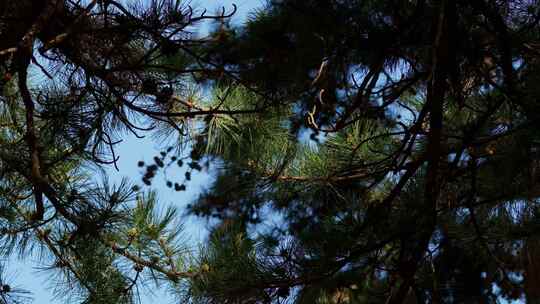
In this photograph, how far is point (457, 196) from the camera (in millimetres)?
1901

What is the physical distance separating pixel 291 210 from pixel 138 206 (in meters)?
0.71

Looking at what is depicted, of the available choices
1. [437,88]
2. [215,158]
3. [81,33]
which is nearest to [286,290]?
[437,88]

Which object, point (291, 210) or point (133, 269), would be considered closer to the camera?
point (133, 269)

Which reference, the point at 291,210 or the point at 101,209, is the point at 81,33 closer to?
the point at 101,209

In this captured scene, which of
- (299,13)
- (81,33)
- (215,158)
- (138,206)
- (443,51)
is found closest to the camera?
(443,51)

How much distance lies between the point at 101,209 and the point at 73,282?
0.41m

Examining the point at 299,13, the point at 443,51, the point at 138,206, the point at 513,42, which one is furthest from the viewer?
Result: the point at 138,206

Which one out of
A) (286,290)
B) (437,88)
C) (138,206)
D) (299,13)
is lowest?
(286,290)

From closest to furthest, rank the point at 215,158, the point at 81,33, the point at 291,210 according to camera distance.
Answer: the point at 81,33
the point at 215,158
the point at 291,210

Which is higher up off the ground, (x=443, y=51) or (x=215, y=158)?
(x=215, y=158)

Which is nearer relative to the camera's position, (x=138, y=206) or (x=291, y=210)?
(x=138, y=206)

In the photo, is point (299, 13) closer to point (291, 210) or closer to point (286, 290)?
point (286, 290)

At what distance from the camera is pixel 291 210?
2656mm

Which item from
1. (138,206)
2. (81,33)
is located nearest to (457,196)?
(138,206)
